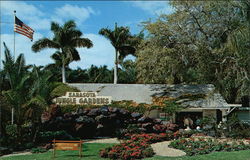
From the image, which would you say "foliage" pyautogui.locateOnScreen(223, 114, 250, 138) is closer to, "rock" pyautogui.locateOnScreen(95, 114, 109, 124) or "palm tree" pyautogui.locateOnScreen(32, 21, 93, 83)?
"rock" pyautogui.locateOnScreen(95, 114, 109, 124)

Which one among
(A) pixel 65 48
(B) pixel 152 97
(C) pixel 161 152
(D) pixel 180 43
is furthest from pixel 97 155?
(A) pixel 65 48

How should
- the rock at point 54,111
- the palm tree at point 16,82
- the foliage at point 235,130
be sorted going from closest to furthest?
the palm tree at point 16,82
the foliage at point 235,130
the rock at point 54,111

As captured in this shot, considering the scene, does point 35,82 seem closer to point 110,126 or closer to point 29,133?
point 29,133

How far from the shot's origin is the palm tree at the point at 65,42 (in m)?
35.5

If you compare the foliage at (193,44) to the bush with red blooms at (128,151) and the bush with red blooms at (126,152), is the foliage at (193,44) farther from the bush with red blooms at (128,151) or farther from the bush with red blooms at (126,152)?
the bush with red blooms at (126,152)

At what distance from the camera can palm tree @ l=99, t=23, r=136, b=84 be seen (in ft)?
122

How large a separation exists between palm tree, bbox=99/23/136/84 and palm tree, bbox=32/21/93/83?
7.78 feet

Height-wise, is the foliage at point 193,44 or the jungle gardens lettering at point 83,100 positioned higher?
the foliage at point 193,44

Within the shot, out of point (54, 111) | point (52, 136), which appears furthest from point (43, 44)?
point (52, 136)

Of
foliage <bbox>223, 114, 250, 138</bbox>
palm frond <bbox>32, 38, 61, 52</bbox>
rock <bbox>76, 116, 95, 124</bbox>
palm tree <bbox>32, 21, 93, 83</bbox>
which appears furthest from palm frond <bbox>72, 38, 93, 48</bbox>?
foliage <bbox>223, 114, 250, 138</bbox>

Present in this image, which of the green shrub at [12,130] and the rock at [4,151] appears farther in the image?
the green shrub at [12,130]

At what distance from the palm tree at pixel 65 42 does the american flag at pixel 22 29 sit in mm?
15176

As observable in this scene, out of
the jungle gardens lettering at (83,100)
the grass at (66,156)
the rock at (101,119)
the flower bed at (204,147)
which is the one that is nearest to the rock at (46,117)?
the rock at (101,119)

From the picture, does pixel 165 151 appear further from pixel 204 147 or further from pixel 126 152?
pixel 126 152
